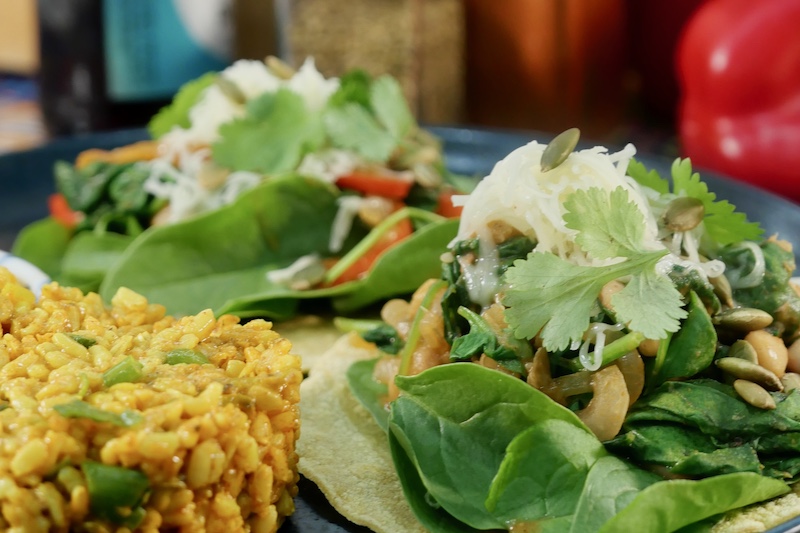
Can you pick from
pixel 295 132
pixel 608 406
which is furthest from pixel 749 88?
pixel 608 406

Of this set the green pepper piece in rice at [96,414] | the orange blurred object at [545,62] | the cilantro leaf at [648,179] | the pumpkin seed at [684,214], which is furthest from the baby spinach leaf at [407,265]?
the orange blurred object at [545,62]

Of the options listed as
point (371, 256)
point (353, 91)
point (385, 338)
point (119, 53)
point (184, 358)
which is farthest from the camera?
point (119, 53)

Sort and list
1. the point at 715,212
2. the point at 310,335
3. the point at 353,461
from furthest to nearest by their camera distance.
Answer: the point at 310,335 < the point at 715,212 < the point at 353,461

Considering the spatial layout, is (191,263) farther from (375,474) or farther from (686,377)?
(686,377)

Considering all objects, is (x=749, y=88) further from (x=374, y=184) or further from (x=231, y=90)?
(x=231, y=90)

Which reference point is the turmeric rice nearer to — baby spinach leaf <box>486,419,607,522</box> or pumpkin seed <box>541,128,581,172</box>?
baby spinach leaf <box>486,419,607,522</box>

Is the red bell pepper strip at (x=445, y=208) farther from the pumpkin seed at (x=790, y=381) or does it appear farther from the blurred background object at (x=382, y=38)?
the pumpkin seed at (x=790, y=381)
